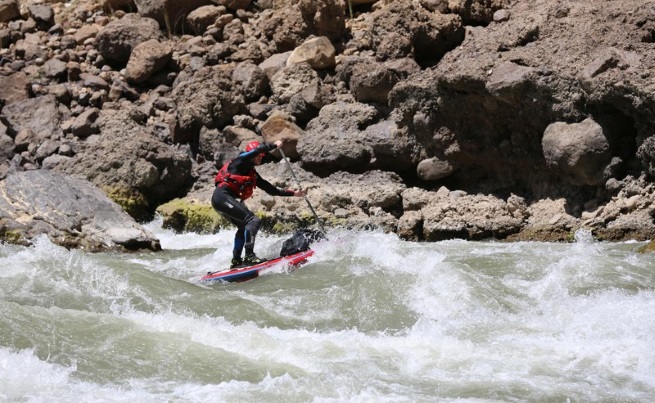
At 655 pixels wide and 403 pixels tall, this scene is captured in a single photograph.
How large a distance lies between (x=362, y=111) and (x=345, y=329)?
7582 mm

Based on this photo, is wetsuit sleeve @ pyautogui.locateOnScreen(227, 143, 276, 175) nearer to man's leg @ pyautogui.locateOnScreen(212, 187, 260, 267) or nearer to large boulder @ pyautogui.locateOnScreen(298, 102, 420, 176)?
man's leg @ pyautogui.locateOnScreen(212, 187, 260, 267)

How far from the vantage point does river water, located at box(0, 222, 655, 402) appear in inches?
198

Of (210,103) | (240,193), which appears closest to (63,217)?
(240,193)

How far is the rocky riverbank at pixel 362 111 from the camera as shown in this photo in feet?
35.9

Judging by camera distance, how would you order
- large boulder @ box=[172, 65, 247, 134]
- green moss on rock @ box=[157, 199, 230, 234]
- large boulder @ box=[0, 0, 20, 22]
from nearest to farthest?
green moss on rock @ box=[157, 199, 230, 234] → large boulder @ box=[172, 65, 247, 134] → large boulder @ box=[0, 0, 20, 22]

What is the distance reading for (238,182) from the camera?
9672 millimetres

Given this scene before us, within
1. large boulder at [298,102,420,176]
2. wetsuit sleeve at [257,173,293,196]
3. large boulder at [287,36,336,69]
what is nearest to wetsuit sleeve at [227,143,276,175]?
wetsuit sleeve at [257,173,293,196]

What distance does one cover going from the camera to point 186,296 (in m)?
7.64

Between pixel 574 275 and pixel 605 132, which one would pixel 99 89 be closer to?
pixel 605 132

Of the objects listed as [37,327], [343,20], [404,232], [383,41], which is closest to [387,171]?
[404,232]

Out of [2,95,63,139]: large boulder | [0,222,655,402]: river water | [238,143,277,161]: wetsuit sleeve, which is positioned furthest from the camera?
[2,95,63,139]: large boulder

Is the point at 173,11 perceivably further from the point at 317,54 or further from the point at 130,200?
the point at 130,200

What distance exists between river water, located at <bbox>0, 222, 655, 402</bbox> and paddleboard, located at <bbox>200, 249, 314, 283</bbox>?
0.57ft

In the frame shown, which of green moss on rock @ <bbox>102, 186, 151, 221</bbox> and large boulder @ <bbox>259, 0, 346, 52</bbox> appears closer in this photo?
green moss on rock @ <bbox>102, 186, 151, 221</bbox>
